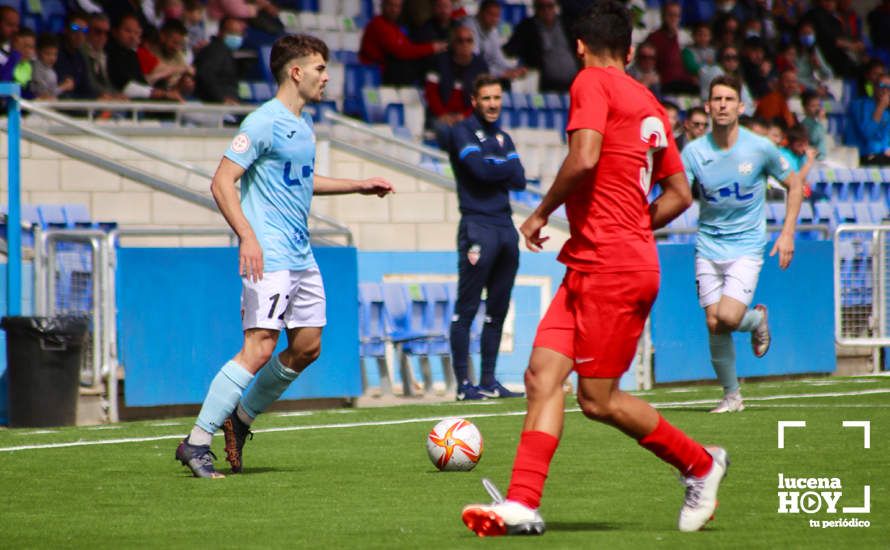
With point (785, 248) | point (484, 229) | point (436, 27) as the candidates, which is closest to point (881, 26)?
point (436, 27)

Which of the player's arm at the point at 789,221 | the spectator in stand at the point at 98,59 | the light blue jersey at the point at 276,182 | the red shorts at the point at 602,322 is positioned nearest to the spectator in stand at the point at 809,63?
the spectator in stand at the point at 98,59

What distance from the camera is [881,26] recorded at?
2786 centimetres

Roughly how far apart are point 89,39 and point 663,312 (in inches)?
263

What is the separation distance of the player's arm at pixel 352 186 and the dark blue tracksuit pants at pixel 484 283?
4535 millimetres

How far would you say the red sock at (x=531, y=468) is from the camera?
5.91m

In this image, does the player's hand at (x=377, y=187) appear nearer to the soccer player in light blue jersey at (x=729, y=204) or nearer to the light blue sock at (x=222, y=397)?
the light blue sock at (x=222, y=397)

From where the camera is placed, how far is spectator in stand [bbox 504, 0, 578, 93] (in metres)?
21.3

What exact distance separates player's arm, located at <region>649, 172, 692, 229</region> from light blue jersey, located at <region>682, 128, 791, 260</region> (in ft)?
16.4

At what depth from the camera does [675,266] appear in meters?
15.0

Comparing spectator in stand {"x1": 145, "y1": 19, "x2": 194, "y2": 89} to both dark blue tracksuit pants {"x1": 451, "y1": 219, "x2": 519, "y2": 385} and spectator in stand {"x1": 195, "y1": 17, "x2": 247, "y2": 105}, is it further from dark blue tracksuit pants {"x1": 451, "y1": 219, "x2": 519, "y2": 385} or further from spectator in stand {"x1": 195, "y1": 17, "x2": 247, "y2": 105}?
dark blue tracksuit pants {"x1": 451, "y1": 219, "x2": 519, "y2": 385}

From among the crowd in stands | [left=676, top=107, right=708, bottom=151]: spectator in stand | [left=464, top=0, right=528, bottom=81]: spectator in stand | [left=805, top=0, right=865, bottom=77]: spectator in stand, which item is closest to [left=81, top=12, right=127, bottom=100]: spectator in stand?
the crowd in stands

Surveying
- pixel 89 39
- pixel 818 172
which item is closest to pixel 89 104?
pixel 89 39

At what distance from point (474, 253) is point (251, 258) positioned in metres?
5.44

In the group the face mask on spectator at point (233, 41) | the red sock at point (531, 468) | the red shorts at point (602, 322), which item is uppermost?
the face mask on spectator at point (233, 41)
